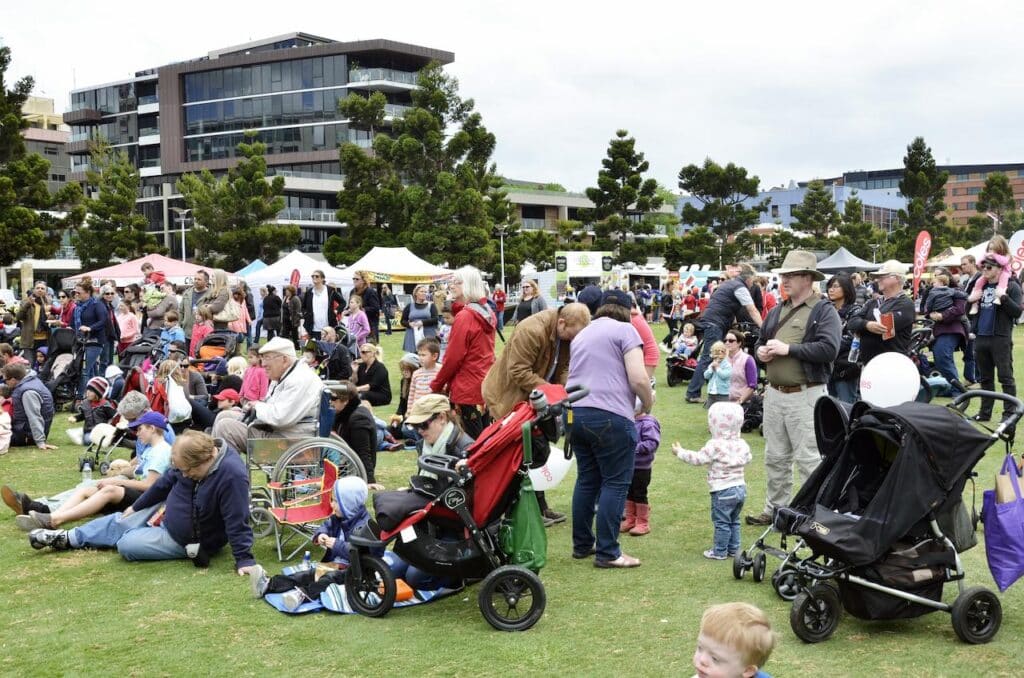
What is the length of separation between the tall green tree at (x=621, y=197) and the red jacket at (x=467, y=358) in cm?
4428

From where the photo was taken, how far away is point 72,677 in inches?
176

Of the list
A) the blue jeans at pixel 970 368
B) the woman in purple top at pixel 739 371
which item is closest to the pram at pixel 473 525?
the woman in purple top at pixel 739 371

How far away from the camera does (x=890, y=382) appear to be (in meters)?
5.51

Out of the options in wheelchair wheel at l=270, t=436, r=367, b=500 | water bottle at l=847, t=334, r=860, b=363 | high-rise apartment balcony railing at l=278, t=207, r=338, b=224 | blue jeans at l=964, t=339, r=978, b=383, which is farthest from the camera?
high-rise apartment balcony railing at l=278, t=207, r=338, b=224

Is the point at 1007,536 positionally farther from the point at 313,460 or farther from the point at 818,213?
the point at 818,213

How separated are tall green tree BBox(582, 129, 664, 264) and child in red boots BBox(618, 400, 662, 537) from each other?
4462 cm

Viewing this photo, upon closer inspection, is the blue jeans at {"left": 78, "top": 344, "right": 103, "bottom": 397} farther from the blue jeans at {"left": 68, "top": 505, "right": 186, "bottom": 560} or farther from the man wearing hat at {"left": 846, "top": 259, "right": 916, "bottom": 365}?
the man wearing hat at {"left": 846, "top": 259, "right": 916, "bottom": 365}

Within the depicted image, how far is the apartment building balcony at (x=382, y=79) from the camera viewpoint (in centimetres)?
7169

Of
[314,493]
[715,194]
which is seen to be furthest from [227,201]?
[314,493]

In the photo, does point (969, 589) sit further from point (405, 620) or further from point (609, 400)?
point (405, 620)

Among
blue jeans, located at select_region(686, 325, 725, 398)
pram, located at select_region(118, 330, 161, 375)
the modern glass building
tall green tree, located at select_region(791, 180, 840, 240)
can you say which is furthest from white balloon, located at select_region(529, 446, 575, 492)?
the modern glass building

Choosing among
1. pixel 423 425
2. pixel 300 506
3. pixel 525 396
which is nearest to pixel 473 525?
pixel 423 425

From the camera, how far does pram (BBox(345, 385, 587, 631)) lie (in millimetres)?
5000

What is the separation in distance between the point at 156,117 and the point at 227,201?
37358 millimetres
